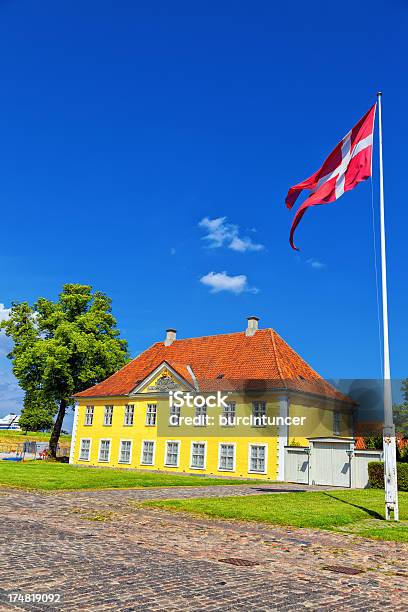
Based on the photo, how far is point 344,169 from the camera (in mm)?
16297

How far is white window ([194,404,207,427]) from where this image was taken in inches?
1394

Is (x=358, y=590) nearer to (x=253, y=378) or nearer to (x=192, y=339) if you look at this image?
(x=253, y=378)

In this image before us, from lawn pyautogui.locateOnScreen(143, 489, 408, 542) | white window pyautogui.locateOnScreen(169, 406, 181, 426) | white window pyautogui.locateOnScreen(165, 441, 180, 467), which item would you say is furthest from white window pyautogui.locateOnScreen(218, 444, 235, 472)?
lawn pyautogui.locateOnScreen(143, 489, 408, 542)

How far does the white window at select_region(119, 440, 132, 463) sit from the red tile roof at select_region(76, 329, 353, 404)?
355 cm

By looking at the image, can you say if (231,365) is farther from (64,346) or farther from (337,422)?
(64,346)

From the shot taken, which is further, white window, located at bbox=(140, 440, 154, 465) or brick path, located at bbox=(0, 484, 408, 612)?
white window, located at bbox=(140, 440, 154, 465)

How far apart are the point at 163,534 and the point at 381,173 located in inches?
473

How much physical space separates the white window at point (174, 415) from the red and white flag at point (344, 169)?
73.8ft

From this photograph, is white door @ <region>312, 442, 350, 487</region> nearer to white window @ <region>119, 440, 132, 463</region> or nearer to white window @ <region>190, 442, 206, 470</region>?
white window @ <region>190, 442, 206, 470</region>

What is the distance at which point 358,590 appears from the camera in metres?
7.16

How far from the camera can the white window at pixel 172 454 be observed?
36.2 meters

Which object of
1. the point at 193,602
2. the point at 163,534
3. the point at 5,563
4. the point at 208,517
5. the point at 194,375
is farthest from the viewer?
the point at 194,375

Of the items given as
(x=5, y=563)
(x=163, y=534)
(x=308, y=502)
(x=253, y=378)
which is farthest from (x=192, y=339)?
(x=5, y=563)

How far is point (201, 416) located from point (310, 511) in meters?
20.0
